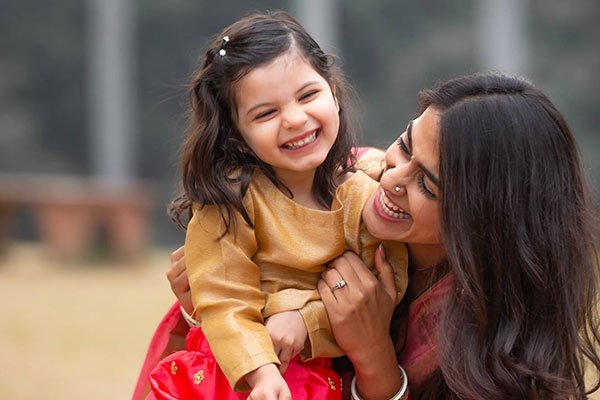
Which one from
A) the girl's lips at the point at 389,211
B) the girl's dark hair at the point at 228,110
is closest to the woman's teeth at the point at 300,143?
the girl's dark hair at the point at 228,110

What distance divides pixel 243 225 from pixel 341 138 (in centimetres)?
40

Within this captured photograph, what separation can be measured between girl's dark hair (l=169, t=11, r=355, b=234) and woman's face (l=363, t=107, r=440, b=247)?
0.26 metres

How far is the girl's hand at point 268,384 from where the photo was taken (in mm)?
2553

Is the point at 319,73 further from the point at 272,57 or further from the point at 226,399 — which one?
the point at 226,399

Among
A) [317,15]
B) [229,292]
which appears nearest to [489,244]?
[229,292]

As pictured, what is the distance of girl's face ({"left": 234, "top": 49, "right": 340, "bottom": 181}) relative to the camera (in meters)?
2.70

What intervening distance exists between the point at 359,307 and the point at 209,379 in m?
0.43

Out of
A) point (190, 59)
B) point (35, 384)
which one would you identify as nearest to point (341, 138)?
point (35, 384)

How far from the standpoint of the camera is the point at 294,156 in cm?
275

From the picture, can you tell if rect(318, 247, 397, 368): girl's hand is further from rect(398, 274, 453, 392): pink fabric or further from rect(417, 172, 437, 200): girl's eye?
rect(417, 172, 437, 200): girl's eye

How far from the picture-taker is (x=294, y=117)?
269 cm

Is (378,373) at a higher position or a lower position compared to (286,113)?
lower

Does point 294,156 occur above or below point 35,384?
above

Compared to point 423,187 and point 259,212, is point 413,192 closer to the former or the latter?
point 423,187
